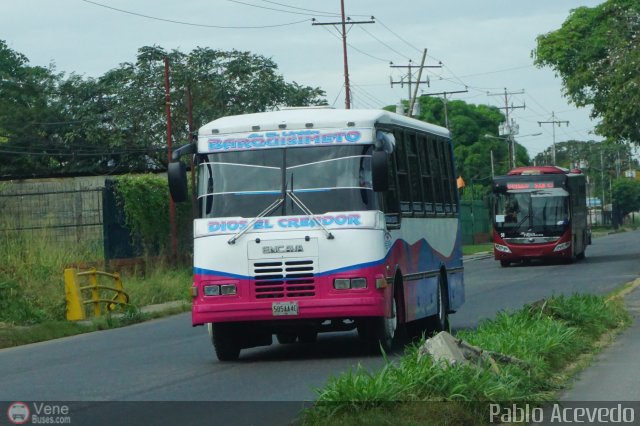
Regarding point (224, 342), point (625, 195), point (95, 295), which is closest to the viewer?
point (224, 342)

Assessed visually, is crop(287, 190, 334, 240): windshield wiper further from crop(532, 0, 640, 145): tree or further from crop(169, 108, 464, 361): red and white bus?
crop(532, 0, 640, 145): tree

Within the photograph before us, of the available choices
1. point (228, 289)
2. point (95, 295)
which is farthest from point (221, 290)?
point (95, 295)

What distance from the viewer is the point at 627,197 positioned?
142750mm

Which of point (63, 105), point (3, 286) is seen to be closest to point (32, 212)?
point (3, 286)

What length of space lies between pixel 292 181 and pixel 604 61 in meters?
32.2

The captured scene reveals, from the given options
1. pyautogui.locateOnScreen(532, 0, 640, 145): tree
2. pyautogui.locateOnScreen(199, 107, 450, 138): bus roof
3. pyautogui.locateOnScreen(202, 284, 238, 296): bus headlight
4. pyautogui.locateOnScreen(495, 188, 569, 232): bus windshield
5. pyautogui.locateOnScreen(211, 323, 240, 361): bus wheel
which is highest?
pyautogui.locateOnScreen(532, 0, 640, 145): tree

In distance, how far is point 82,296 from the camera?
26125 mm

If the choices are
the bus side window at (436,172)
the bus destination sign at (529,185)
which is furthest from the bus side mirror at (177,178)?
the bus destination sign at (529,185)

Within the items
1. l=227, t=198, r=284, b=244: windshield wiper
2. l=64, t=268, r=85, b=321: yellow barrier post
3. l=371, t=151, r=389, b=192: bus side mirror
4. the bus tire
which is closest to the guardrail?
l=64, t=268, r=85, b=321: yellow barrier post

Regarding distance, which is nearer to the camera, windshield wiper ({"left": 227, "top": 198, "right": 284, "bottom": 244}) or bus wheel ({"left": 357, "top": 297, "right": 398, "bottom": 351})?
windshield wiper ({"left": 227, "top": 198, "right": 284, "bottom": 244})

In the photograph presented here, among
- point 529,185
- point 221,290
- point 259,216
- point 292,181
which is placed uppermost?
point 529,185

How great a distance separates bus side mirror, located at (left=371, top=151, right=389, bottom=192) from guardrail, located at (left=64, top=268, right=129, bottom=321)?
11.2m

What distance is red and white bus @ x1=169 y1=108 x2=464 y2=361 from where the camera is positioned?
Answer: 14.9 metres

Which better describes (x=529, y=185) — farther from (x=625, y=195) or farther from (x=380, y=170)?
(x=625, y=195)
